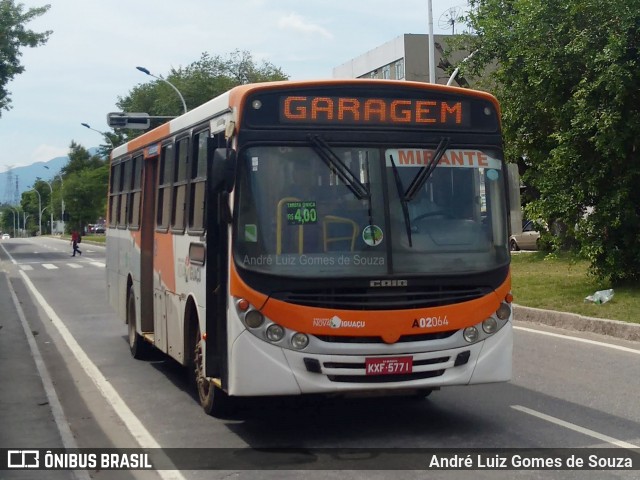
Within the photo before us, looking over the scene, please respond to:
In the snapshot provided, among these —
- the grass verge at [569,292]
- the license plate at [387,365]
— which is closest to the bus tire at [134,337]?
the license plate at [387,365]

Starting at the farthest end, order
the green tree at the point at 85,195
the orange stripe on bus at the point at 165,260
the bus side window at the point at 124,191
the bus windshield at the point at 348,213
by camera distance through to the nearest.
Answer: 1. the green tree at the point at 85,195
2. the bus side window at the point at 124,191
3. the orange stripe on bus at the point at 165,260
4. the bus windshield at the point at 348,213

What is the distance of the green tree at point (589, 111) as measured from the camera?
55.0ft

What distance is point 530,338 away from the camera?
574 inches

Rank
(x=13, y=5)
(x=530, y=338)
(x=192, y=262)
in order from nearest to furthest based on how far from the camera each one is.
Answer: (x=192, y=262) → (x=530, y=338) → (x=13, y=5)

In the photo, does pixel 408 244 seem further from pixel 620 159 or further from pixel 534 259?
pixel 534 259

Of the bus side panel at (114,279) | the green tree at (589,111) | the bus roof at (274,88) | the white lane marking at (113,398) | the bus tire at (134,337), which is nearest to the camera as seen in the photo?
the bus roof at (274,88)

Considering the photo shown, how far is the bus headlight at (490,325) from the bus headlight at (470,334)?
0.10 meters

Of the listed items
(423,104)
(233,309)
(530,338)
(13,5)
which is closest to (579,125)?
(530,338)

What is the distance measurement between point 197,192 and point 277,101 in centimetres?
163

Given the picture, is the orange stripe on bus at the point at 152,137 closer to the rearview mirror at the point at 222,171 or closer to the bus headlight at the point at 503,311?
the rearview mirror at the point at 222,171

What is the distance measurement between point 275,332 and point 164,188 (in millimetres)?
3865

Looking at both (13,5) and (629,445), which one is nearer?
(629,445)

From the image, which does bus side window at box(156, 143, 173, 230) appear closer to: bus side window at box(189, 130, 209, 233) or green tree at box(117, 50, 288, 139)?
bus side window at box(189, 130, 209, 233)

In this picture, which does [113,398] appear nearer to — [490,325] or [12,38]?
[490,325]
